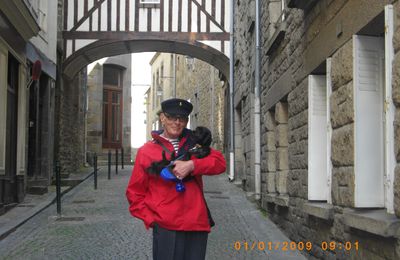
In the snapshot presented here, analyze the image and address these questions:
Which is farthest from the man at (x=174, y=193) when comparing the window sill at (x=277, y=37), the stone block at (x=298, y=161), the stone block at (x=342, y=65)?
the window sill at (x=277, y=37)

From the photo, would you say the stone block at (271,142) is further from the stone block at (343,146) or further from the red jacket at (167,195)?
the red jacket at (167,195)

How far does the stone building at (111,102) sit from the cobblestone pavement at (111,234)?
15.0 metres

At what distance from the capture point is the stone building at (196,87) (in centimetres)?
1937

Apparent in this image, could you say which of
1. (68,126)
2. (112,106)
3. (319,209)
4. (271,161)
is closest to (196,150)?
(319,209)

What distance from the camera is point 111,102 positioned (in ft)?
93.2

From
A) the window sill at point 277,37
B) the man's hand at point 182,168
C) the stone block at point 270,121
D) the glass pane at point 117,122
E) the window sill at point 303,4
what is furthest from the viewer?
the glass pane at point 117,122

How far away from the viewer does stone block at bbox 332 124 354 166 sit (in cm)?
450

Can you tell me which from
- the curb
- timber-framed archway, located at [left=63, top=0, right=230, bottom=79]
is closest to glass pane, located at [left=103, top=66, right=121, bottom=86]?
timber-framed archway, located at [left=63, top=0, right=230, bottom=79]

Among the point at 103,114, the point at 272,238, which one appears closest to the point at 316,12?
the point at 272,238

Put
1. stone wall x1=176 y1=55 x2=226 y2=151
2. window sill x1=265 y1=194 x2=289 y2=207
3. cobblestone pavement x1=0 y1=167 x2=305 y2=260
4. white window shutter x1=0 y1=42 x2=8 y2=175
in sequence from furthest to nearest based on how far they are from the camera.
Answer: stone wall x1=176 y1=55 x2=226 y2=151 → white window shutter x1=0 y1=42 x2=8 y2=175 → window sill x1=265 y1=194 x2=289 y2=207 → cobblestone pavement x1=0 y1=167 x2=305 y2=260

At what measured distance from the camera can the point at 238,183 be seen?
13945 mm

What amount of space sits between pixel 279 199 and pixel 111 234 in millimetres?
2105

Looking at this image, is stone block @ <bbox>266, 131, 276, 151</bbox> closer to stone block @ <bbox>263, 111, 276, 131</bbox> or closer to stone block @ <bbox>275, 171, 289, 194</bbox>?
stone block @ <bbox>263, 111, 276, 131</bbox>

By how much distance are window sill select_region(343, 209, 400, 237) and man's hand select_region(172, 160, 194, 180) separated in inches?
51.4
